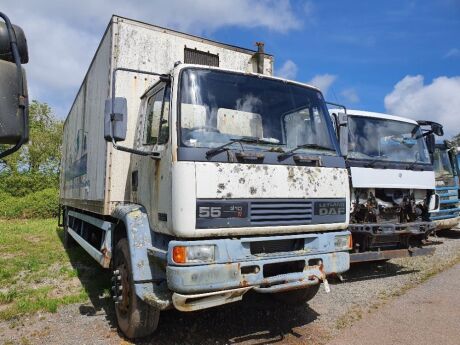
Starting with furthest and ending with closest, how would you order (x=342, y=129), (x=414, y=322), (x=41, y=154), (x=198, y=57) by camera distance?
(x=41, y=154)
(x=198, y=57)
(x=342, y=129)
(x=414, y=322)

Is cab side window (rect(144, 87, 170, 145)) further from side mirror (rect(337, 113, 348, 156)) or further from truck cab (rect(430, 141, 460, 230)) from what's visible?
truck cab (rect(430, 141, 460, 230))

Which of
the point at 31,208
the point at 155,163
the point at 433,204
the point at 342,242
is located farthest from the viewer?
the point at 31,208

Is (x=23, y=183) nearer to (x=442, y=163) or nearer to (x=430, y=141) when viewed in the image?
(x=442, y=163)

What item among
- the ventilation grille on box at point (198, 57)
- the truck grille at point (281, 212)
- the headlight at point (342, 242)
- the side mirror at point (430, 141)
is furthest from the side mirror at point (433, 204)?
the ventilation grille on box at point (198, 57)

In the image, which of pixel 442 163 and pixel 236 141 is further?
pixel 442 163

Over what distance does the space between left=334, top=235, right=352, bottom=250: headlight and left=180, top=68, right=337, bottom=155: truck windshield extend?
891 millimetres

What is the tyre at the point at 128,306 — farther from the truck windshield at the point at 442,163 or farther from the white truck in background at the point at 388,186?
the truck windshield at the point at 442,163

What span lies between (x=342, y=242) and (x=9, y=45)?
134 inches

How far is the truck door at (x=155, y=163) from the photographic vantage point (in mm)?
3635

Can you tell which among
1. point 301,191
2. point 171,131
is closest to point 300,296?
point 301,191

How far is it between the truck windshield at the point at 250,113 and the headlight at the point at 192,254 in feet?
2.95

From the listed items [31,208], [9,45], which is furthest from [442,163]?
[31,208]

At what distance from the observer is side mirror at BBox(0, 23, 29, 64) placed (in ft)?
6.44

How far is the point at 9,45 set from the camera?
1.97 meters
